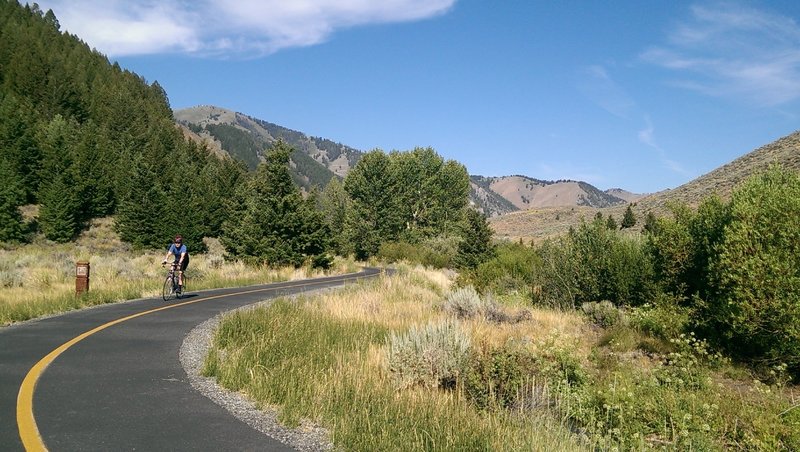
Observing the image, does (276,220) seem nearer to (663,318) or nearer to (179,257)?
(179,257)

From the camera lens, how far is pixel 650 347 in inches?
485

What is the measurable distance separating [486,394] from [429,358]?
41.1 inches

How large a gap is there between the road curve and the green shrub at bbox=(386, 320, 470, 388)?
9.31 feet

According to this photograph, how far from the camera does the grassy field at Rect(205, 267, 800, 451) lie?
5293 millimetres

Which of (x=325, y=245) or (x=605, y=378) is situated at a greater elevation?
(x=325, y=245)

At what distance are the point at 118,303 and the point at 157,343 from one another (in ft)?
23.3

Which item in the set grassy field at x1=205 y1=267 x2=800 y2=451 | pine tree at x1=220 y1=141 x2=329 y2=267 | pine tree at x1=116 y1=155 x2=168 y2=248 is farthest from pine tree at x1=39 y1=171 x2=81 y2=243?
grassy field at x1=205 y1=267 x2=800 y2=451

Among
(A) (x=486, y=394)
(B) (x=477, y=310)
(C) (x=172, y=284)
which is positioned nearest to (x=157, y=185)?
(C) (x=172, y=284)

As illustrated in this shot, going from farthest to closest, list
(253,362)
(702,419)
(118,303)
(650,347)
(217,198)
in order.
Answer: (217,198) < (118,303) < (650,347) < (253,362) < (702,419)

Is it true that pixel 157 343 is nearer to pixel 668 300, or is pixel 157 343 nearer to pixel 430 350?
pixel 430 350

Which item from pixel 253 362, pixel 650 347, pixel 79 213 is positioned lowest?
pixel 650 347

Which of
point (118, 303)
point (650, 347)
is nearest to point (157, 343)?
point (118, 303)

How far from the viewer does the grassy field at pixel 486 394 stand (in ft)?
17.4

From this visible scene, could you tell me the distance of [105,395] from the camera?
6.00 meters
